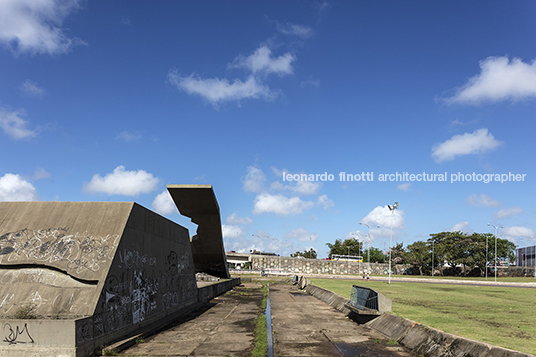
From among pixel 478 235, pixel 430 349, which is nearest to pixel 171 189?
pixel 430 349

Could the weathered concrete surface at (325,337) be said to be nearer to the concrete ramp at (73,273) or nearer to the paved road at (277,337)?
the paved road at (277,337)

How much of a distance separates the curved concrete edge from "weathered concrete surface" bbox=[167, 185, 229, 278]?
16.9 meters

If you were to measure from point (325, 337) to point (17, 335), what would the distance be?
9390 mm

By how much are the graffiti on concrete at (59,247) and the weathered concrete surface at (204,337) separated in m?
3.00

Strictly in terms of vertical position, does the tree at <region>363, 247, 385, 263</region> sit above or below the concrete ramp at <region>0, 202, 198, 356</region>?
below

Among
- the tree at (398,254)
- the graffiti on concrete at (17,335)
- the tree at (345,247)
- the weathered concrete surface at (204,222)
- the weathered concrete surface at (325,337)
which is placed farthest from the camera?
the tree at (345,247)

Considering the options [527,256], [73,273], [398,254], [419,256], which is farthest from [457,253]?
[73,273]

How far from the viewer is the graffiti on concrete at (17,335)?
8.95 meters

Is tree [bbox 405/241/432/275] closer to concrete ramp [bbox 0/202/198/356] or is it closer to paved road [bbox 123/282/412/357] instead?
paved road [bbox 123/282/412/357]

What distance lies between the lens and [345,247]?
157375 millimetres

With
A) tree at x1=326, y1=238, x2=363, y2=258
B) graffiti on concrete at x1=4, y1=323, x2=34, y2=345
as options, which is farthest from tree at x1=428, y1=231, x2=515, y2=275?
graffiti on concrete at x1=4, y1=323, x2=34, y2=345

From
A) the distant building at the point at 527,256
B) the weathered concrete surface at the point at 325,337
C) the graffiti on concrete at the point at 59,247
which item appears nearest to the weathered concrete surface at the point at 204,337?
the weathered concrete surface at the point at 325,337

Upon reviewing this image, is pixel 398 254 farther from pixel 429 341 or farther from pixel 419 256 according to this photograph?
pixel 429 341

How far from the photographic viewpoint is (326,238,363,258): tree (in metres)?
157
